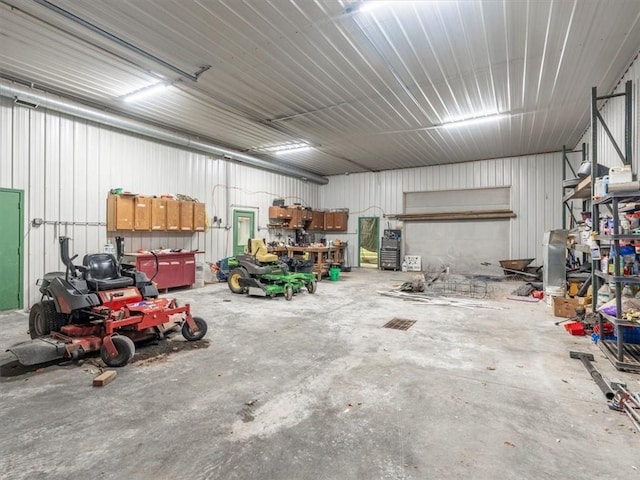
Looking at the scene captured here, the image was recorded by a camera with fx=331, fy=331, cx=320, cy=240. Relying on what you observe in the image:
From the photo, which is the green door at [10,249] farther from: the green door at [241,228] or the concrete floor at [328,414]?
the green door at [241,228]

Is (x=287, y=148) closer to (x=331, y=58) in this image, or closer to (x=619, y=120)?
(x=331, y=58)

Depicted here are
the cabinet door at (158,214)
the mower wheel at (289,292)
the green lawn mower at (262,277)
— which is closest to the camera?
the mower wheel at (289,292)

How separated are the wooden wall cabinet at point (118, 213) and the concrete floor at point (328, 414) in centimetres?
289

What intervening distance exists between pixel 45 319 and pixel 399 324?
4.35 metres

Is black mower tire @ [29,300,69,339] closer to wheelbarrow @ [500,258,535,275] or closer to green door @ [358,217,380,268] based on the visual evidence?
green door @ [358,217,380,268]

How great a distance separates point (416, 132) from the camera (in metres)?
7.87

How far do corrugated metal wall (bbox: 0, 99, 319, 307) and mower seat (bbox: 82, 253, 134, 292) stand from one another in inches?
106

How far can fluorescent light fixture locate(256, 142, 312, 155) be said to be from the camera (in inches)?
355

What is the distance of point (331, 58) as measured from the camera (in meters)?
4.59

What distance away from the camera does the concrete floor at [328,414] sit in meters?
1.86

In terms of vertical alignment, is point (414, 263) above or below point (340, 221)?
below

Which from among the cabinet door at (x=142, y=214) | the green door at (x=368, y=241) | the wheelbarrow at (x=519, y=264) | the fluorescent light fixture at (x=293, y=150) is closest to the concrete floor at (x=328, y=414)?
the cabinet door at (x=142, y=214)

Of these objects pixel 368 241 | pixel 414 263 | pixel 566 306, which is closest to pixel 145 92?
pixel 566 306

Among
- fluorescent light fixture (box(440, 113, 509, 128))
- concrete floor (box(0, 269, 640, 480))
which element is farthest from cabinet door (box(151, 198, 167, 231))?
fluorescent light fixture (box(440, 113, 509, 128))
